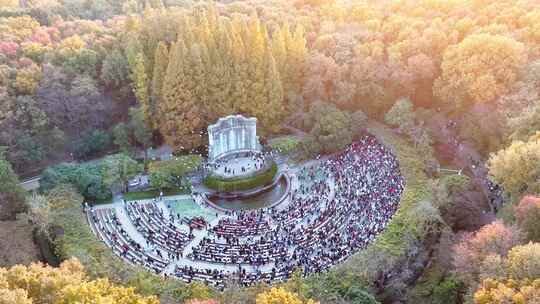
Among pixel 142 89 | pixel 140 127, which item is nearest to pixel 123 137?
pixel 140 127

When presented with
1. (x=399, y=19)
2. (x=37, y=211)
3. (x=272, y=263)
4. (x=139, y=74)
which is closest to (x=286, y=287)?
(x=272, y=263)

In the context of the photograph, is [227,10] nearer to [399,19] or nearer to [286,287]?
[399,19]

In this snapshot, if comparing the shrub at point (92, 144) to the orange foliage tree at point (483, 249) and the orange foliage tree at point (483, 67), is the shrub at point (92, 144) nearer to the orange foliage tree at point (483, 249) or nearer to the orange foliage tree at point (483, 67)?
the orange foliage tree at point (483, 67)

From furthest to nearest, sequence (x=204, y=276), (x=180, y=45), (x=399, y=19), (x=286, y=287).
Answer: (x=399, y=19) → (x=180, y=45) → (x=204, y=276) → (x=286, y=287)

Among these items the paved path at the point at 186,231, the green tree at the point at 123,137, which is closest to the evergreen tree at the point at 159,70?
the green tree at the point at 123,137

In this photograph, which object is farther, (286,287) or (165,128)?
(165,128)

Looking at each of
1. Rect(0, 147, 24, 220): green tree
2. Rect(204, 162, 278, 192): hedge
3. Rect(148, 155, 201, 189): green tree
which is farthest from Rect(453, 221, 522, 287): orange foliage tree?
Rect(0, 147, 24, 220): green tree

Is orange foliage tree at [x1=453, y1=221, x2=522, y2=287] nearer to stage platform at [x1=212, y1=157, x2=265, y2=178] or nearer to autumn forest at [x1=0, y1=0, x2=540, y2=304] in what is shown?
autumn forest at [x1=0, y1=0, x2=540, y2=304]
